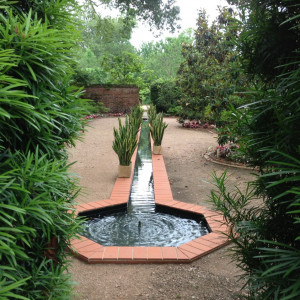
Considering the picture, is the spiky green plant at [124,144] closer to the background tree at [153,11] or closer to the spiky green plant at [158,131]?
the spiky green plant at [158,131]

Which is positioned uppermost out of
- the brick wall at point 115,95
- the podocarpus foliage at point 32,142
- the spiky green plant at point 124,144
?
the podocarpus foliage at point 32,142

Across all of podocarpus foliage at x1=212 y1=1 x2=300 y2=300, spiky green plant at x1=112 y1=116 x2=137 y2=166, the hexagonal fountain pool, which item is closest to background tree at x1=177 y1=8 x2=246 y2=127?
spiky green plant at x1=112 y1=116 x2=137 y2=166

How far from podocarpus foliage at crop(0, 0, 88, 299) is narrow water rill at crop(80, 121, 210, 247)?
1989 mm

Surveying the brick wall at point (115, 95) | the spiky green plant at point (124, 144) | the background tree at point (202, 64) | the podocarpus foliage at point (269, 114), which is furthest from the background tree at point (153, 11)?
the podocarpus foliage at point (269, 114)

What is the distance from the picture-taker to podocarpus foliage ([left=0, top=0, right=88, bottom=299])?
1171mm

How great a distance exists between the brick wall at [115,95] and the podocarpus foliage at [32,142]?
18183 mm

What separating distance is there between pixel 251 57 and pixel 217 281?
1981 mm

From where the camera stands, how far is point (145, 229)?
13.1 feet

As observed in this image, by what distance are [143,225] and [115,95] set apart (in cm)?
1643

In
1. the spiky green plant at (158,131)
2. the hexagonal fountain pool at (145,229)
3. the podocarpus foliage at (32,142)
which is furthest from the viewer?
the spiky green plant at (158,131)

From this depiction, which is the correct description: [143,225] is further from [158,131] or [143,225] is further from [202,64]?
[202,64]

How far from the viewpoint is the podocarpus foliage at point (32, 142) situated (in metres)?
1.17

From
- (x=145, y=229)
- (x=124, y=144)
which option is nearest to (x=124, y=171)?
(x=124, y=144)

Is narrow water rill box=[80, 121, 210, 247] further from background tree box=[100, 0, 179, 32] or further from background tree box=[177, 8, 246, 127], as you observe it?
background tree box=[100, 0, 179, 32]
